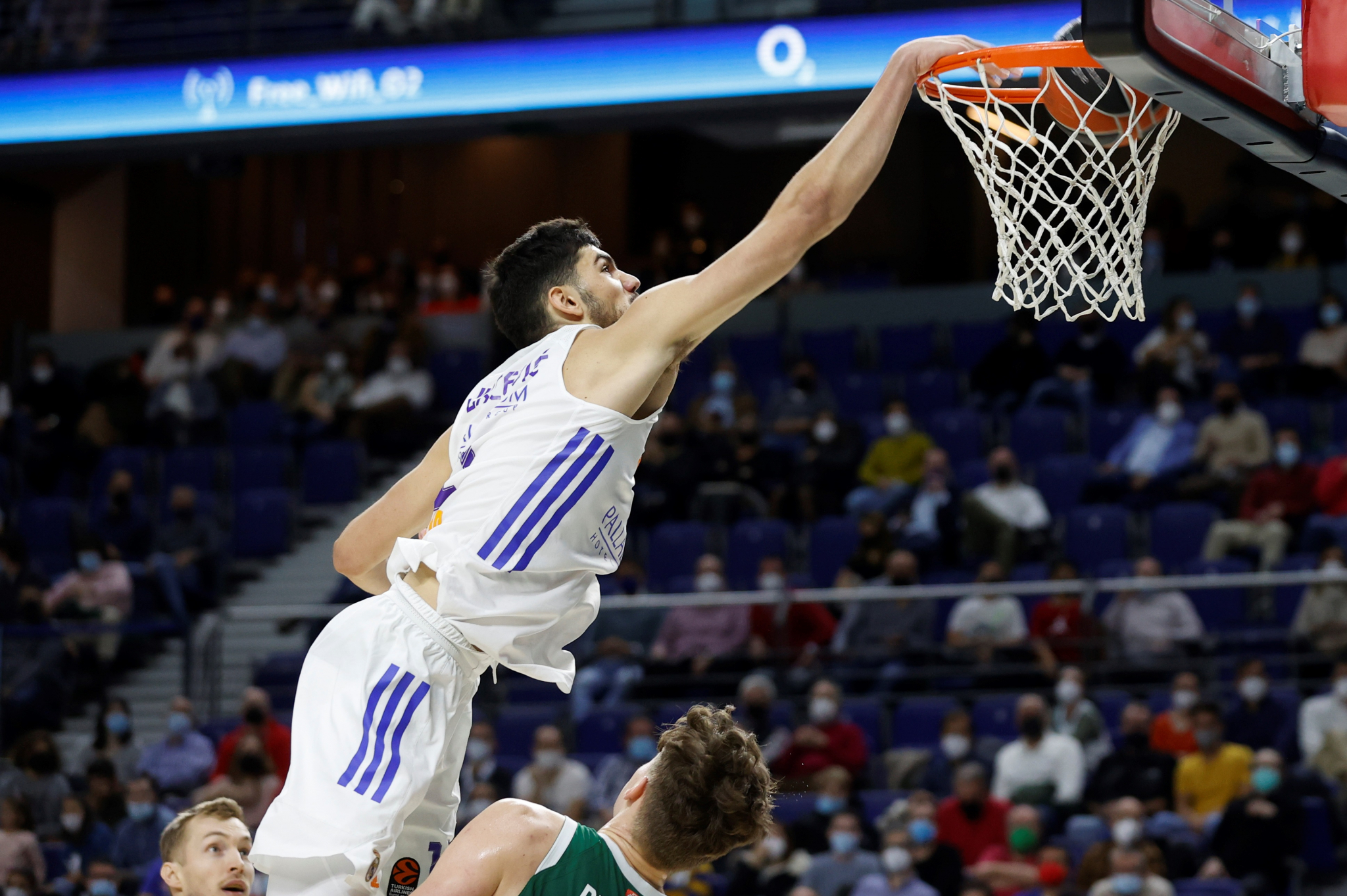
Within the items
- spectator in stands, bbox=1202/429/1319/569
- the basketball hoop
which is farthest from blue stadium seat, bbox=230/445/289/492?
the basketball hoop

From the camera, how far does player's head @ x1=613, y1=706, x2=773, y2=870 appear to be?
3.00m

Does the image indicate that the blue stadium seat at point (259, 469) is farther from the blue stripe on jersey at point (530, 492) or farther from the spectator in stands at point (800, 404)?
the blue stripe on jersey at point (530, 492)

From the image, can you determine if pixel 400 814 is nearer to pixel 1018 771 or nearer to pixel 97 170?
pixel 1018 771

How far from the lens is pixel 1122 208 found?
4098 mm

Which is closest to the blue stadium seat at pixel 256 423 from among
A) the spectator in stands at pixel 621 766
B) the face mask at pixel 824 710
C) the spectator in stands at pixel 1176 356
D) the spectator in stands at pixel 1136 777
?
the spectator in stands at pixel 621 766

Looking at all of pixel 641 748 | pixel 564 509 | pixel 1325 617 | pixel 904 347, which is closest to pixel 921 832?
pixel 641 748

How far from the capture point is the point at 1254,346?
1341 centimetres

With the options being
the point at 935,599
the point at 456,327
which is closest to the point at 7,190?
the point at 456,327

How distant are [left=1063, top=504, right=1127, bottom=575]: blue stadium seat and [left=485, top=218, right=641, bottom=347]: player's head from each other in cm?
879

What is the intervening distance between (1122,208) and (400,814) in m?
2.27

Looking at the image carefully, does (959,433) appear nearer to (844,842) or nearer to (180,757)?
(844,842)

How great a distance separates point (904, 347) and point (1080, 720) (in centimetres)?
607

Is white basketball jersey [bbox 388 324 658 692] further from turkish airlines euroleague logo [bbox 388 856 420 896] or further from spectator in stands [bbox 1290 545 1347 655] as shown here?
spectator in stands [bbox 1290 545 1347 655]

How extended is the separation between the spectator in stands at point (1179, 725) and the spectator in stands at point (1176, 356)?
389 centimetres
